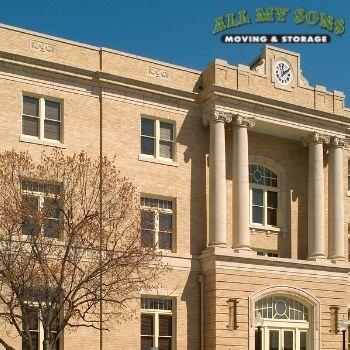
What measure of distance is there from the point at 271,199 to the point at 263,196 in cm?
51

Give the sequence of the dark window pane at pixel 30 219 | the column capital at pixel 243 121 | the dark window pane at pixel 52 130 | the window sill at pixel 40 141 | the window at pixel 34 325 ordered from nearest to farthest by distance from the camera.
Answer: the window at pixel 34 325 < the dark window pane at pixel 30 219 < the window sill at pixel 40 141 < the dark window pane at pixel 52 130 < the column capital at pixel 243 121

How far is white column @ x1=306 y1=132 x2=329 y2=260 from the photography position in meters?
36.7

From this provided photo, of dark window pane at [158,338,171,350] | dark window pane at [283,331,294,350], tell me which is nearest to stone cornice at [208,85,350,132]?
dark window pane at [283,331,294,350]

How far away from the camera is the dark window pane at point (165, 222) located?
34062 mm

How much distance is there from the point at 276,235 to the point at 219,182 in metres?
4.83

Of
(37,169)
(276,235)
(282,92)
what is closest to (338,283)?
(276,235)

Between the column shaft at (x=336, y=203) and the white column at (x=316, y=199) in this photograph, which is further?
the column shaft at (x=336, y=203)

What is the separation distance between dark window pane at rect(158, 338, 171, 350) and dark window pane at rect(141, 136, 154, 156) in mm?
7575

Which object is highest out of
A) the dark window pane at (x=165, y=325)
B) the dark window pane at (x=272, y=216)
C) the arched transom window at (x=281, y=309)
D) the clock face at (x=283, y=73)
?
the clock face at (x=283, y=73)

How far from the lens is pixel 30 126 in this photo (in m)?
31.7

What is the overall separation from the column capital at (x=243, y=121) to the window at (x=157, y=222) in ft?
14.3

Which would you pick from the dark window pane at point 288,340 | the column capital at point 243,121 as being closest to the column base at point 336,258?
the dark window pane at point 288,340

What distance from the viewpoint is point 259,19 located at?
37.0 metres

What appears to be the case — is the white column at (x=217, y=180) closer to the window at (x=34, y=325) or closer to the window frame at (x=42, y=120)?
the window frame at (x=42, y=120)
